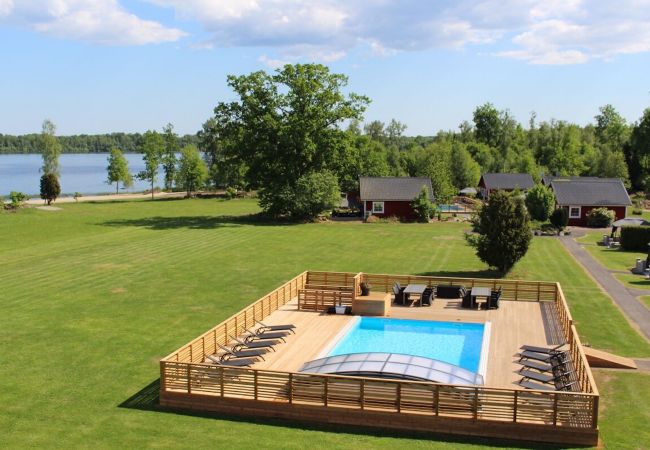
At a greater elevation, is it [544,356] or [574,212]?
[574,212]

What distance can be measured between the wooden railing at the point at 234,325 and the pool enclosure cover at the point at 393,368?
3566 mm

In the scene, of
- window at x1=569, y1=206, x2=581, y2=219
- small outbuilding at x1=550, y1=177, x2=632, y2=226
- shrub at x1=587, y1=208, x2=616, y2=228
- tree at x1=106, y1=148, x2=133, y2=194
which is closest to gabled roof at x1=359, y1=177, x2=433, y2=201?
small outbuilding at x1=550, y1=177, x2=632, y2=226

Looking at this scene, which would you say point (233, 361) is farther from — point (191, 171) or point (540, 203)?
point (191, 171)

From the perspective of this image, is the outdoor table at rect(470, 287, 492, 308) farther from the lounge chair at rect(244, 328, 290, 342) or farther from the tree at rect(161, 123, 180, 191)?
the tree at rect(161, 123, 180, 191)

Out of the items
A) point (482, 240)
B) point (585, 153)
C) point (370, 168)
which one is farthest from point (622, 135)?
point (482, 240)

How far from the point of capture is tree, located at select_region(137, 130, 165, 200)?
10150 centimetres

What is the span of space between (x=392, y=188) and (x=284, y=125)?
13229 millimetres

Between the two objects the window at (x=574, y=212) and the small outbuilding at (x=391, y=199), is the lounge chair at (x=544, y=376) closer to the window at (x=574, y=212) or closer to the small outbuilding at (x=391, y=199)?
the small outbuilding at (x=391, y=199)

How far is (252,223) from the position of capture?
2352 inches

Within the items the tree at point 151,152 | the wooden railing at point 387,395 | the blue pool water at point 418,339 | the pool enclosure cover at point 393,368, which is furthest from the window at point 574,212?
the tree at point 151,152

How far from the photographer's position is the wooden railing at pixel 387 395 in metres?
14.9

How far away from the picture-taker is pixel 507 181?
8812cm

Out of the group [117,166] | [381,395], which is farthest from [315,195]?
[117,166]

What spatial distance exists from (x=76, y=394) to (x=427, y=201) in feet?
158
